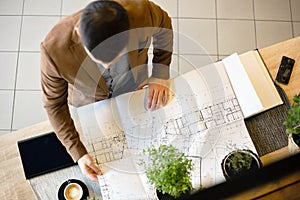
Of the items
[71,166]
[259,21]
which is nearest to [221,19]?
[259,21]

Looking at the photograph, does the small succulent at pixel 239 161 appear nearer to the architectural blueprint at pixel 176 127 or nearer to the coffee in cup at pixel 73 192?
the architectural blueprint at pixel 176 127

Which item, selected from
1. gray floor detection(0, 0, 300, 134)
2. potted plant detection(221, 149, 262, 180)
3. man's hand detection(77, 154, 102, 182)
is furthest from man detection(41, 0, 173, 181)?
gray floor detection(0, 0, 300, 134)

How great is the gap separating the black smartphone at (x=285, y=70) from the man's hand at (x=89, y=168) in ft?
2.03

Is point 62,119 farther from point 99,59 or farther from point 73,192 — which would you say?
point 99,59

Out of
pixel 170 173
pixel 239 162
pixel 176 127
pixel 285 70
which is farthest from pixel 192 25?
pixel 170 173

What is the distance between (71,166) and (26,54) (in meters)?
1.00

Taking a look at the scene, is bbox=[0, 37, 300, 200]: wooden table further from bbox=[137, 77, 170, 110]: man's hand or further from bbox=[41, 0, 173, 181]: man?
bbox=[137, 77, 170, 110]: man's hand

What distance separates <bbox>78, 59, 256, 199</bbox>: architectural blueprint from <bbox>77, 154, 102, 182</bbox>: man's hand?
0.07ft

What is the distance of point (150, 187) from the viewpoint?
123 centimetres

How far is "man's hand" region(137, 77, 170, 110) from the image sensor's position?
1.30 m

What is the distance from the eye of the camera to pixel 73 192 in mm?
1245

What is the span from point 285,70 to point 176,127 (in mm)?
394

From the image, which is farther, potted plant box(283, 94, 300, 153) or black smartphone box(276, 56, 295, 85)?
black smartphone box(276, 56, 295, 85)

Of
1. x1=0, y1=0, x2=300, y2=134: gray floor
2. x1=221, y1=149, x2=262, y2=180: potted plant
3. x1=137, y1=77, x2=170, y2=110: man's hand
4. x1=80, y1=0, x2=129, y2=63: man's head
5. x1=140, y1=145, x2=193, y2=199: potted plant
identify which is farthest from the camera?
x1=0, y1=0, x2=300, y2=134: gray floor
